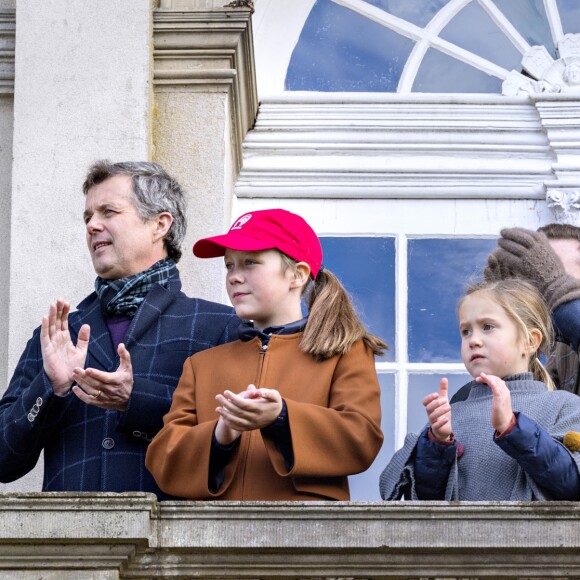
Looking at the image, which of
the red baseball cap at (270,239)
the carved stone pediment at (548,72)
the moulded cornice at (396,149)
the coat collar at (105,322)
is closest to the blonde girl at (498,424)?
the red baseball cap at (270,239)

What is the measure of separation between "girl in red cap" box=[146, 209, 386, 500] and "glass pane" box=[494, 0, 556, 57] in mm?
2715

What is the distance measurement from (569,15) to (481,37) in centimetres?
39

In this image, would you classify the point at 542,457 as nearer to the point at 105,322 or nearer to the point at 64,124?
the point at 105,322

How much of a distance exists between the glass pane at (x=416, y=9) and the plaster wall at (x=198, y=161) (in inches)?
48.9

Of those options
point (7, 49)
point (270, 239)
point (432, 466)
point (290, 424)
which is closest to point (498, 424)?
point (432, 466)

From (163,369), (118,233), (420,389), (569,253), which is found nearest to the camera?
(163,369)

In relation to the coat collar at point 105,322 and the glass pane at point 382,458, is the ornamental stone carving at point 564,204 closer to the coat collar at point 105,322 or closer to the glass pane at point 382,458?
the glass pane at point 382,458

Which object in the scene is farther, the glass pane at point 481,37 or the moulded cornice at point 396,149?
the glass pane at point 481,37

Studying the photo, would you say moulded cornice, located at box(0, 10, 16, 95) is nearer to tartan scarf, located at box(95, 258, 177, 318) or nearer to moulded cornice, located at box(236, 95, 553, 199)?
moulded cornice, located at box(236, 95, 553, 199)

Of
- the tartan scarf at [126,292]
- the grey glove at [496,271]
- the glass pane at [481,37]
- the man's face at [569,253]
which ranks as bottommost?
the tartan scarf at [126,292]

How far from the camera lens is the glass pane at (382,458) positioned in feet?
25.3

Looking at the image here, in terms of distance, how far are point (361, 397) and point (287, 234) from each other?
2.08ft

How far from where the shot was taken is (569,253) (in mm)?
6734

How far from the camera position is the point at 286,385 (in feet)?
19.1
